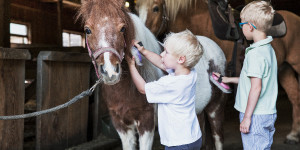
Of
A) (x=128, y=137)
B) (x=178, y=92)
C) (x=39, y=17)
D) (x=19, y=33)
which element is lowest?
(x=128, y=137)

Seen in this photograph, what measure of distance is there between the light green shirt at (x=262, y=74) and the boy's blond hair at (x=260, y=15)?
97 millimetres

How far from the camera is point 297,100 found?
15.3ft

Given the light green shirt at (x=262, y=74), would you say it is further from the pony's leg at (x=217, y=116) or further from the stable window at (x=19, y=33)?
the stable window at (x=19, y=33)

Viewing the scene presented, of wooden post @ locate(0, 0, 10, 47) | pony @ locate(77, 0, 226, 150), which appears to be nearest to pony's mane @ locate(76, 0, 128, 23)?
pony @ locate(77, 0, 226, 150)

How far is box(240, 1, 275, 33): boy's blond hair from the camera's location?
6.28ft

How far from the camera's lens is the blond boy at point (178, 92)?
1.73 meters

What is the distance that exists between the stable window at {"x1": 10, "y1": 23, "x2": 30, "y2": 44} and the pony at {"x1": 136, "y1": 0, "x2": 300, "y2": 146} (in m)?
7.79

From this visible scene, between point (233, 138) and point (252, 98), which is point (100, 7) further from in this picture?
point (233, 138)

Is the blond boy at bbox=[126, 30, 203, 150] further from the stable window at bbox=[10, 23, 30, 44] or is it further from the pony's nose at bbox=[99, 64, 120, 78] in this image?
the stable window at bbox=[10, 23, 30, 44]

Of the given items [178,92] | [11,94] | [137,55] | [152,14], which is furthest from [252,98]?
[152,14]

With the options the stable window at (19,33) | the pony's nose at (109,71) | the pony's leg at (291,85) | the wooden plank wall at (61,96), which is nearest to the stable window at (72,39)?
the stable window at (19,33)

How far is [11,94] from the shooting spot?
Answer: 2.73 meters

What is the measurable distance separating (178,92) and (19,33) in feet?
33.7

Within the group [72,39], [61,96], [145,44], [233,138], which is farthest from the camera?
[72,39]
